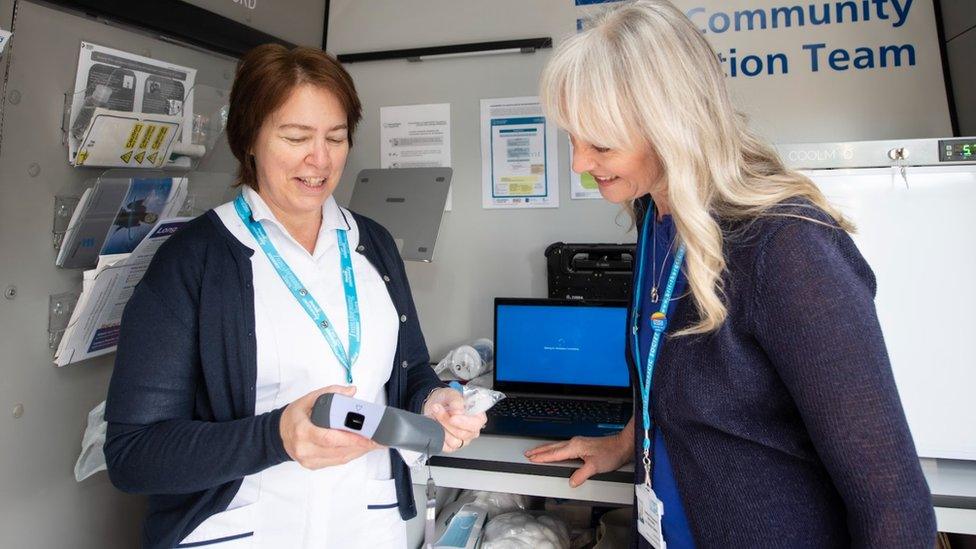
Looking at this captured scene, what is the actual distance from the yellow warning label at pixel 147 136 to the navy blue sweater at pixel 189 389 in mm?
419

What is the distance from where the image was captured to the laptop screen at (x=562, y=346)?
1.72 m

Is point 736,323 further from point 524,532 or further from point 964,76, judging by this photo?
point 964,76

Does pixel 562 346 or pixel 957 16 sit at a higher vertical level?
pixel 957 16

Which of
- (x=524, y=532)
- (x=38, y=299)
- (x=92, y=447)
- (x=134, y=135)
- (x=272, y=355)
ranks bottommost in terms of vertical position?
(x=524, y=532)

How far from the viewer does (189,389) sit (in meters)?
0.95

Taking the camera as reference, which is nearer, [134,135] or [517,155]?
[134,135]

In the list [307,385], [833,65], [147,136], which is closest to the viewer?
[307,385]

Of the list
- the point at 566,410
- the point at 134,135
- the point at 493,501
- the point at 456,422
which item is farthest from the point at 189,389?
the point at 493,501

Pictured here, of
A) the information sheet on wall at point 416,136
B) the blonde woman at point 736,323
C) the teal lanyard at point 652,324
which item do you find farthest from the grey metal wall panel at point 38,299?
the teal lanyard at point 652,324

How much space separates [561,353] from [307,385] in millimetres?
901

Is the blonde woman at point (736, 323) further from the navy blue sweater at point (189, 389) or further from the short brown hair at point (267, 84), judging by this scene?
the navy blue sweater at point (189, 389)

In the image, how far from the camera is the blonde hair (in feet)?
2.54

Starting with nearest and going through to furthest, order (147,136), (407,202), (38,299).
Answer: (38,299) < (147,136) < (407,202)

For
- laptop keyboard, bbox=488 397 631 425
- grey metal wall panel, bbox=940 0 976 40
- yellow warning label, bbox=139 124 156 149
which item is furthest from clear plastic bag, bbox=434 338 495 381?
grey metal wall panel, bbox=940 0 976 40
